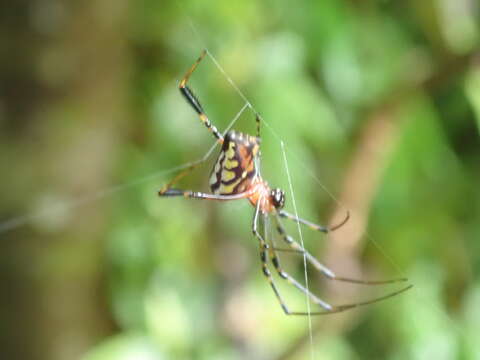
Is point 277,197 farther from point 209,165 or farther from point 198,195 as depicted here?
point 209,165

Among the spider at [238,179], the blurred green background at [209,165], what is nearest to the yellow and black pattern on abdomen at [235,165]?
the spider at [238,179]

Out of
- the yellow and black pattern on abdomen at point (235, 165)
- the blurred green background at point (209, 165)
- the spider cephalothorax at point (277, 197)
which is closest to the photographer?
the yellow and black pattern on abdomen at point (235, 165)

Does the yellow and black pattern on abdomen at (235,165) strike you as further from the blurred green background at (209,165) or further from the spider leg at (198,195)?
the blurred green background at (209,165)

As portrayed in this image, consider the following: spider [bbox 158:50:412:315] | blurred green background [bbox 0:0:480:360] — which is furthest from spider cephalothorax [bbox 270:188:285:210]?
blurred green background [bbox 0:0:480:360]

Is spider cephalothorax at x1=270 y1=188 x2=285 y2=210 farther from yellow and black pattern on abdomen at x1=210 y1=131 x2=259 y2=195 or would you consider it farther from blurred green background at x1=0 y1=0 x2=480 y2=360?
blurred green background at x1=0 y1=0 x2=480 y2=360

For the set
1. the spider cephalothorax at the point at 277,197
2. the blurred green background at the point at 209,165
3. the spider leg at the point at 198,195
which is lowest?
the spider cephalothorax at the point at 277,197

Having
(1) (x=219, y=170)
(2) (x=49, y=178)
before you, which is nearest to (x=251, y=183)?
(1) (x=219, y=170)
